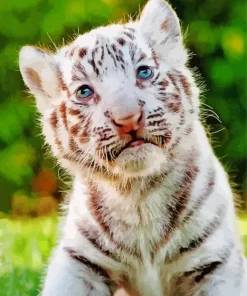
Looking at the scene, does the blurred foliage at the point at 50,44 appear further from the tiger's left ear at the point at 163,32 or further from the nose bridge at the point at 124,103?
the nose bridge at the point at 124,103

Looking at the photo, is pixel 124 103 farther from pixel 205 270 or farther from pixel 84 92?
pixel 205 270

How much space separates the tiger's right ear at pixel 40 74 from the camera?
3.40 ft

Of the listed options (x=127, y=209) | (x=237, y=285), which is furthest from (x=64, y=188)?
(x=237, y=285)

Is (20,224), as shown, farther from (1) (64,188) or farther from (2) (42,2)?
(2) (42,2)

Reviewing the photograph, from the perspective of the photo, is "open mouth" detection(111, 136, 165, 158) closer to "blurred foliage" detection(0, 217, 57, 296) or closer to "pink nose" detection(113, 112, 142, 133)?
"pink nose" detection(113, 112, 142, 133)

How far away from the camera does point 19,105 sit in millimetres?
1437

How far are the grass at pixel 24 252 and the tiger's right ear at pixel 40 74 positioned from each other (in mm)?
303

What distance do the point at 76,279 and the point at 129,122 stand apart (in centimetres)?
22

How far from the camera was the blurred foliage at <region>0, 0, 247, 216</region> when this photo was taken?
1.38m

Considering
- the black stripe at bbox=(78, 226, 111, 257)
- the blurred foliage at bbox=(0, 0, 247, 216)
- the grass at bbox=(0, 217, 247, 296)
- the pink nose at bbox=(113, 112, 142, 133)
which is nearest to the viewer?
the pink nose at bbox=(113, 112, 142, 133)

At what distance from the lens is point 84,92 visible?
38.5 inches

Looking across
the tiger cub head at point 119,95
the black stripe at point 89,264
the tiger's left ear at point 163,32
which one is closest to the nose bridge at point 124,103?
the tiger cub head at point 119,95

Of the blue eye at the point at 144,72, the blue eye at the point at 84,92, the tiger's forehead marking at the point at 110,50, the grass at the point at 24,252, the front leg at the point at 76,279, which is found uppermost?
the tiger's forehead marking at the point at 110,50

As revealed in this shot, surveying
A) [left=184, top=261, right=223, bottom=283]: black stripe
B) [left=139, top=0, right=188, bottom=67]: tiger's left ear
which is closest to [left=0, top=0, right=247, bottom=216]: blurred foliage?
[left=139, top=0, right=188, bottom=67]: tiger's left ear
